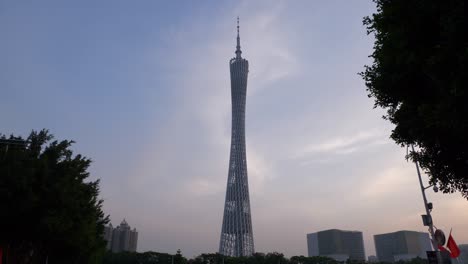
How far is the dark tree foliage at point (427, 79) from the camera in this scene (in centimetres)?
877

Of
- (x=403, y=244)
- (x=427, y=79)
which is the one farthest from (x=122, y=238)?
(x=427, y=79)

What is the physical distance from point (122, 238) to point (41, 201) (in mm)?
130118

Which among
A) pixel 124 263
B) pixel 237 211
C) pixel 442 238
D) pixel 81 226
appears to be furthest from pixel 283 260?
pixel 442 238

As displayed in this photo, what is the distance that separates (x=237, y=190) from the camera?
71.1m

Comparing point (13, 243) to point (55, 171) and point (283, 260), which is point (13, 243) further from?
point (283, 260)

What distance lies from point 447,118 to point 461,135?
69 cm

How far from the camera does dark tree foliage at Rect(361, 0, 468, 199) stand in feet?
28.8

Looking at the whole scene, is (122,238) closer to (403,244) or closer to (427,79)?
(403,244)

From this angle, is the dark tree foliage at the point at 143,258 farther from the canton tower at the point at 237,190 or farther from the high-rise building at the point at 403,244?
the high-rise building at the point at 403,244

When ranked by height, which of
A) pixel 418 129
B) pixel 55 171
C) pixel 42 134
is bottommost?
pixel 418 129

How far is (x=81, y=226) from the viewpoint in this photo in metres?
24.7

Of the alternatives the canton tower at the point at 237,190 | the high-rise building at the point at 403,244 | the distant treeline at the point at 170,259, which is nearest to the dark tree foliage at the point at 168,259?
the distant treeline at the point at 170,259

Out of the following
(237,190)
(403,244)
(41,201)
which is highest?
(403,244)

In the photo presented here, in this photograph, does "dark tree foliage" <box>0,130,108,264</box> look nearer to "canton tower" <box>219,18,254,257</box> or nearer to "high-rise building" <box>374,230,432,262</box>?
"canton tower" <box>219,18,254,257</box>
